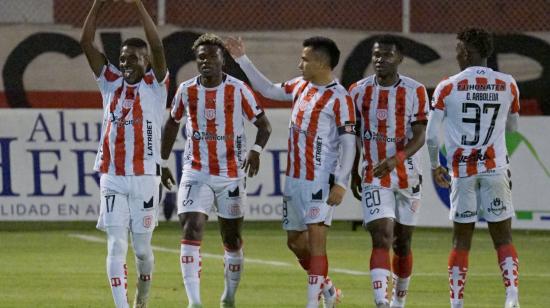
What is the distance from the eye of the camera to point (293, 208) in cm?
1106

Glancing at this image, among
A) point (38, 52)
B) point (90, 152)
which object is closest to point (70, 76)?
point (38, 52)

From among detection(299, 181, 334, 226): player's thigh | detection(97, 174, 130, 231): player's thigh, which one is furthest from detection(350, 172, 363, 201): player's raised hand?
detection(97, 174, 130, 231): player's thigh

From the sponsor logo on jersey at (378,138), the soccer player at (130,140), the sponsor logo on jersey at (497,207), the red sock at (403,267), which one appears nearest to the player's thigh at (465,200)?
the sponsor logo on jersey at (497,207)

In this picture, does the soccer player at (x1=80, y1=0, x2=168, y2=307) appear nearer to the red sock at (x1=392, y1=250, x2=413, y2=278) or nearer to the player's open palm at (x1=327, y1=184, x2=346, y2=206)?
the player's open palm at (x1=327, y1=184, x2=346, y2=206)

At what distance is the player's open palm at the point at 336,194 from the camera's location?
1066cm

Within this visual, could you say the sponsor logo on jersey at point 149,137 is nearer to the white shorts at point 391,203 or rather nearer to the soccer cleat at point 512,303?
the white shorts at point 391,203

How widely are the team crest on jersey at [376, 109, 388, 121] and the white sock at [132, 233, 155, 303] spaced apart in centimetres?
192

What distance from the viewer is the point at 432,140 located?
11.0 m

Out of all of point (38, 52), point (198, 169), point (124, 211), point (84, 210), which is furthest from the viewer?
point (38, 52)

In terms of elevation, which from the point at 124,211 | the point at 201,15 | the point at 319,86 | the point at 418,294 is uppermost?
the point at 201,15

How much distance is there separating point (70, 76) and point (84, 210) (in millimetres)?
2442

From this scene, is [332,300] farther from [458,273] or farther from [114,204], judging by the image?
[114,204]

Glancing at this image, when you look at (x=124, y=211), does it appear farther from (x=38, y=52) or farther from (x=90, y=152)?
(x=38, y=52)

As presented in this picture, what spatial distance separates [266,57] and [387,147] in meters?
9.74
